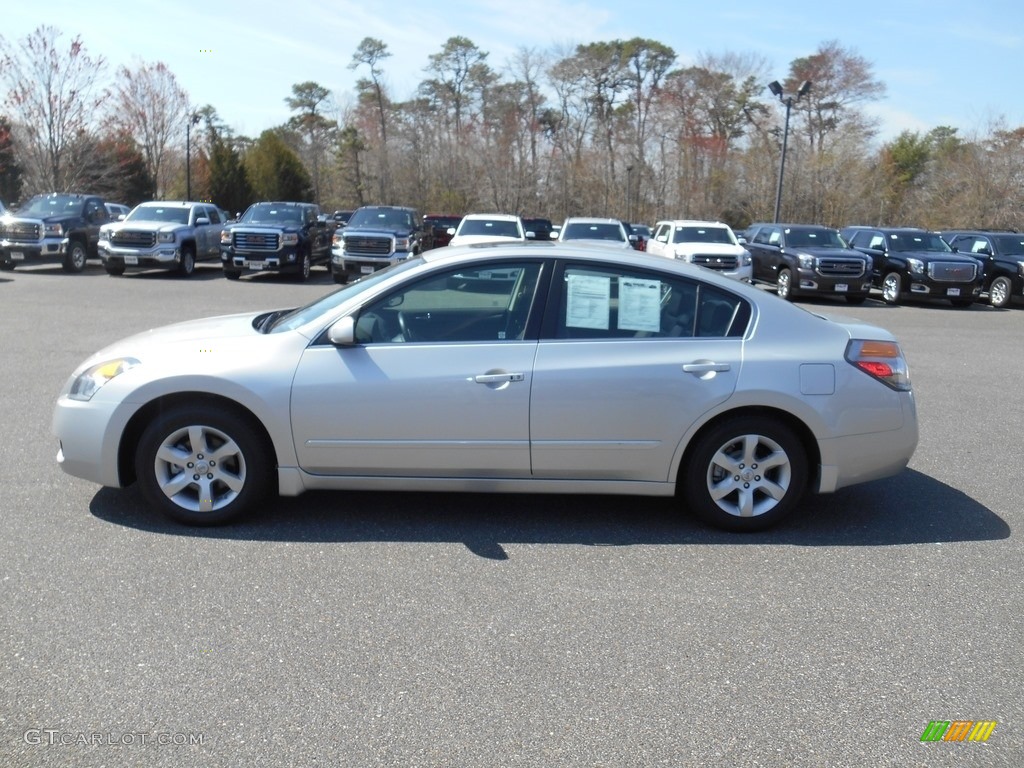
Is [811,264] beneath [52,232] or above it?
beneath

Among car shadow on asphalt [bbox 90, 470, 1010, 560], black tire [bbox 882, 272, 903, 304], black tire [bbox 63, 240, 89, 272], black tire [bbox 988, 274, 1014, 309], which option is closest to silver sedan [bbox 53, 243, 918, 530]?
car shadow on asphalt [bbox 90, 470, 1010, 560]

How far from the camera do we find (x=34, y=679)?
3.45 metres

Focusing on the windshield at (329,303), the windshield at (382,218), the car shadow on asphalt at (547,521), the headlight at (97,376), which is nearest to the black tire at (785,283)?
the windshield at (382,218)

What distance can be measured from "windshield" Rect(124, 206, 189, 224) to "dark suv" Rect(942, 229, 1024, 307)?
19818 millimetres

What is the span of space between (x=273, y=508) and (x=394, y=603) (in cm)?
155

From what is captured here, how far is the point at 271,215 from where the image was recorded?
2372 cm

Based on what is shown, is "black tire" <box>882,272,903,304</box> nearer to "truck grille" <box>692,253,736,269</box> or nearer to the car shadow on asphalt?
"truck grille" <box>692,253,736,269</box>

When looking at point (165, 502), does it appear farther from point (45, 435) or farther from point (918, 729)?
point (918, 729)

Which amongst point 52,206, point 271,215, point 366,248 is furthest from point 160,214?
point 366,248

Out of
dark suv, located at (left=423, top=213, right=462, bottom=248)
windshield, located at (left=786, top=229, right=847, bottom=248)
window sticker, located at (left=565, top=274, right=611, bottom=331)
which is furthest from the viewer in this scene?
dark suv, located at (left=423, top=213, right=462, bottom=248)

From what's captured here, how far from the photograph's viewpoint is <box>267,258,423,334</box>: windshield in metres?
5.34

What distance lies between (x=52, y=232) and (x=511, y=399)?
2216cm

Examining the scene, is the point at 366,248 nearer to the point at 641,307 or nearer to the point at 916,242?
the point at 916,242

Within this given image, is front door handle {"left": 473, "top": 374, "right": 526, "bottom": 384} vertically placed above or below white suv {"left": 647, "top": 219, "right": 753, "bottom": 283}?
below
